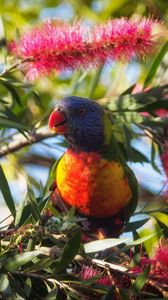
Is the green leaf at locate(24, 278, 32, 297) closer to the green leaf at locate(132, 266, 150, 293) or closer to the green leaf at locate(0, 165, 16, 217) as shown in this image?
the green leaf at locate(132, 266, 150, 293)

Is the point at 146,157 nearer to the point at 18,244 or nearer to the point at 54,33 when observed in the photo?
the point at 54,33

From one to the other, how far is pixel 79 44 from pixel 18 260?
96cm

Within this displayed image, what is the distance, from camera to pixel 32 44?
2.31 meters

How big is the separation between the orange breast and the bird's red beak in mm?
124

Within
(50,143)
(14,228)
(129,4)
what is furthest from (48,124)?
(129,4)

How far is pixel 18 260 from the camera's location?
1.59 m

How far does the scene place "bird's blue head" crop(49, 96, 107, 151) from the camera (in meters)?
2.86

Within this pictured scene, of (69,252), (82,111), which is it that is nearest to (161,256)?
(69,252)

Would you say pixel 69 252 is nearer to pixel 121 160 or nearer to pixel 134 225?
pixel 134 225

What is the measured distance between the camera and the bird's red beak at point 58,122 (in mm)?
2666

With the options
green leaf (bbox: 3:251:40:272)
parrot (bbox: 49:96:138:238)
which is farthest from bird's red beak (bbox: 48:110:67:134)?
green leaf (bbox: 3:251:40:272)

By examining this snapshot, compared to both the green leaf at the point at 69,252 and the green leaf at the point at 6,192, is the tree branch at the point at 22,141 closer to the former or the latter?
the green leaf at the point at 6,192

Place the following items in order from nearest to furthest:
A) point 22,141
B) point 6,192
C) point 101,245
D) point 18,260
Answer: point 18,260, point 101,245, point 6,192, point 22,141

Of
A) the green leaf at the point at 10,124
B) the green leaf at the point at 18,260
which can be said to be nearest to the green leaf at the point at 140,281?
the green leaf at the point at 18,260
